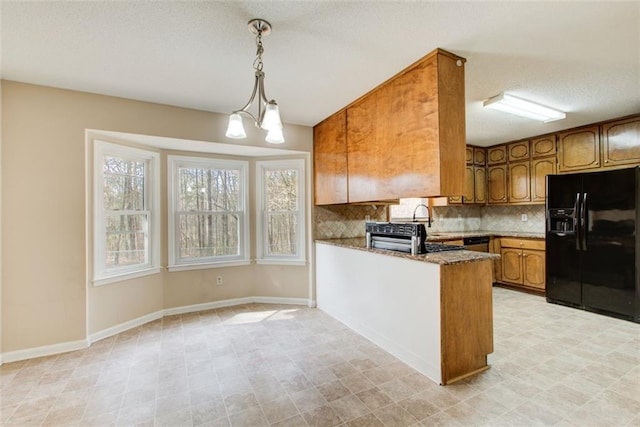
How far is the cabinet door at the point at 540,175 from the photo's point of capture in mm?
4347

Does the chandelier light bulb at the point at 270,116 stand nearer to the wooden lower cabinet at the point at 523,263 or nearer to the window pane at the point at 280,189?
the window pane at the point at 280,189

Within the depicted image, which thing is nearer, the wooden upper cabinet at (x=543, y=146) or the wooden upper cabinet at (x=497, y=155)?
Answer: the wooden upper cabinet at (x=543, y=146)

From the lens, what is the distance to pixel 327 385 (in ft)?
7.06

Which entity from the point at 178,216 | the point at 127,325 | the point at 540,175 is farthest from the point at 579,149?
the point at 127,325

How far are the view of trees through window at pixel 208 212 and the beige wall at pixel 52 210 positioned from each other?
0.84 m

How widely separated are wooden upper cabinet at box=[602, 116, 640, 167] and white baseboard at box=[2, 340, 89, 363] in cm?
642

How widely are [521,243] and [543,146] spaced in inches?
60.6

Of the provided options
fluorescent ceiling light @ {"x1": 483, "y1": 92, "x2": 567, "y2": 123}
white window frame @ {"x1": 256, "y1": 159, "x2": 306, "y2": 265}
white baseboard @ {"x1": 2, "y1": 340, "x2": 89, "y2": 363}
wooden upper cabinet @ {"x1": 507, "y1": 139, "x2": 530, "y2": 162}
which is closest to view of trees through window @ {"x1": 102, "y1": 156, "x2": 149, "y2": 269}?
white baseboard @ {"x1": 2, "y1": 340, "x2": 89, "y2": 363}

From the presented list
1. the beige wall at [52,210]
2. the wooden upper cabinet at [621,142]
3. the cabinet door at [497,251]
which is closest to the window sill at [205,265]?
the beige wall at [52,210]

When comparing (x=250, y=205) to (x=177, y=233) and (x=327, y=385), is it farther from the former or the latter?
(x=327, y=385)

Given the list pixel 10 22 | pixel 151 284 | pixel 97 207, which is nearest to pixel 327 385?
pixel 151 284

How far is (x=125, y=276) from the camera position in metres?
3.25

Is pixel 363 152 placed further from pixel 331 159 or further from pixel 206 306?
pixel 206 306

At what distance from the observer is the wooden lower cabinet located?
4297mm
